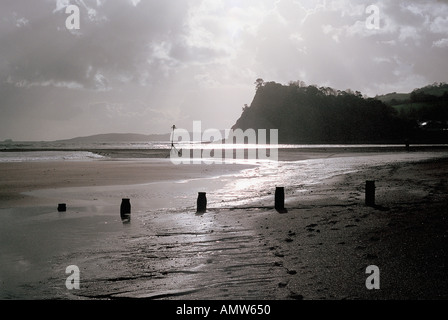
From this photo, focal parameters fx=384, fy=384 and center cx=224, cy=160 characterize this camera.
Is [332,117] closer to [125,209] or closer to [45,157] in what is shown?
[45,157]

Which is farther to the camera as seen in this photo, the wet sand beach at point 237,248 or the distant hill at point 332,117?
the distant hill at point 332,117

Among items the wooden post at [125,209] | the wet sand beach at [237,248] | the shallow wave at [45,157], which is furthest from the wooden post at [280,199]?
the shallow wave at [45,157]

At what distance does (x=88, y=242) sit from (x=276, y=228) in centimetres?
489

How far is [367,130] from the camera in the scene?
173750mm

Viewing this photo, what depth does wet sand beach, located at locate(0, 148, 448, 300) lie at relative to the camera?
6.29 metres

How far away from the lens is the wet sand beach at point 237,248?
6285mm

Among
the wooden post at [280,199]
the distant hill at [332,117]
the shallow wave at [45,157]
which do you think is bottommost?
the wooden post at [280,199]

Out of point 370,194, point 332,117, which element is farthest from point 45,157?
point 332,117

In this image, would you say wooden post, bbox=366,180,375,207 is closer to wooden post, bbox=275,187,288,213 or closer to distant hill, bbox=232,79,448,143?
wooden post, bbox=275,187,288,213

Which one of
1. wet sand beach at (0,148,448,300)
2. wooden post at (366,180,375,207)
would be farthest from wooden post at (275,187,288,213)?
wooden post at (366,180,375,207)

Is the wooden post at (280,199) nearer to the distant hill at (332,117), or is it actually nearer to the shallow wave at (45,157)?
the shallow wave at (45,157)

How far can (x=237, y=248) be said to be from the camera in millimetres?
8672
